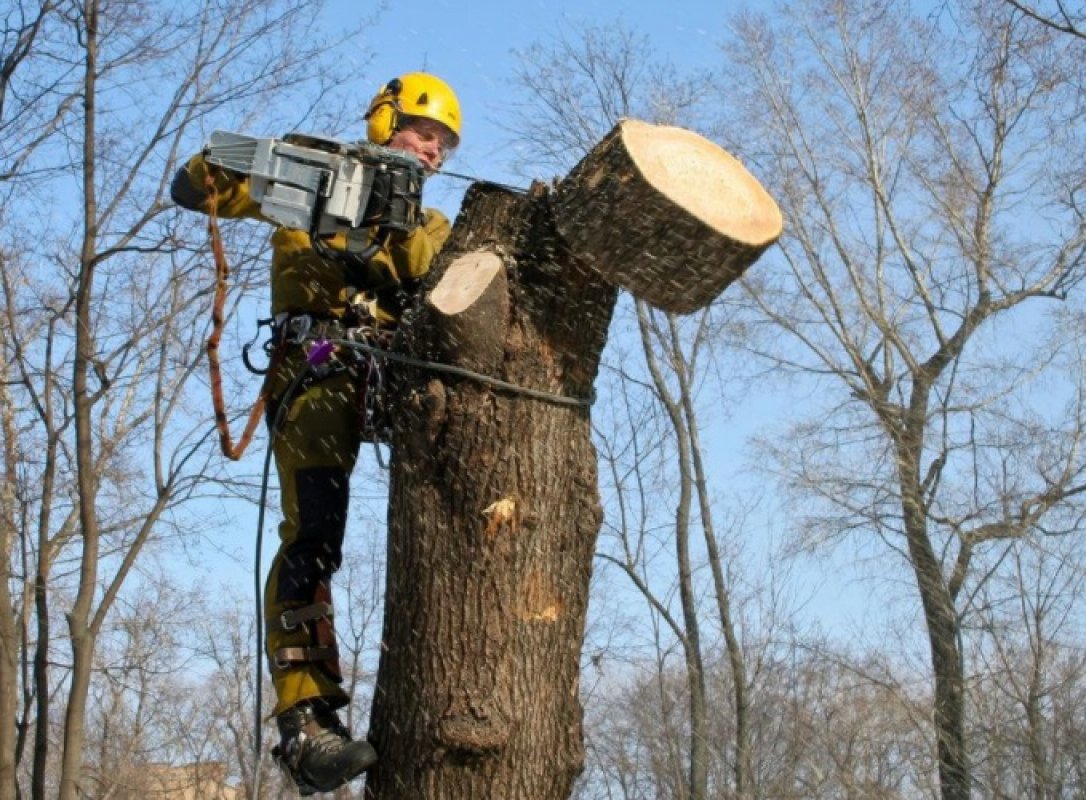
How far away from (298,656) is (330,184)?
48.8 inches

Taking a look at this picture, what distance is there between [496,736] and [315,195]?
152 centimetres

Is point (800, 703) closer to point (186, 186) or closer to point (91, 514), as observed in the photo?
point (91, 514)

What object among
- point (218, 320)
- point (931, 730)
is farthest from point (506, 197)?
point (931, 730)

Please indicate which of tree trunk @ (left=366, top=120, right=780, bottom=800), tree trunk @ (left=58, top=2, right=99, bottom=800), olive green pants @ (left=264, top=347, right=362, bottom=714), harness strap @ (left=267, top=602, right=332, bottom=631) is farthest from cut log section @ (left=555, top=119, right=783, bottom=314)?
tree trunk @ (left=58, top=2, right=99, bottom=800)

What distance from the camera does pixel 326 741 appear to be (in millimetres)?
3049

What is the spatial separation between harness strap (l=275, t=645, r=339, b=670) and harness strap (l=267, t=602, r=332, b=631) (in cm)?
7

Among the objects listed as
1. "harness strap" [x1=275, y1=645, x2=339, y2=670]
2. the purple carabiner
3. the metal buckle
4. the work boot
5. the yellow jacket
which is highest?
the yellow jacket

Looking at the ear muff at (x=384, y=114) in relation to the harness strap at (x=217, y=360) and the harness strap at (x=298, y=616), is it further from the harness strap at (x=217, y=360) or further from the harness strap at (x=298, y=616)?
the harness strap at (x=298, y=616)

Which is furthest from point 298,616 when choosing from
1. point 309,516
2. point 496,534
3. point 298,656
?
point 496,534

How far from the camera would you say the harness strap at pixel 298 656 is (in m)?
3.21

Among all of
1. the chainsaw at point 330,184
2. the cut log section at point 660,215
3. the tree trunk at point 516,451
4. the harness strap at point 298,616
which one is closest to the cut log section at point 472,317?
the tree trunk at point 516,451

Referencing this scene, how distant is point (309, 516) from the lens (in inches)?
136

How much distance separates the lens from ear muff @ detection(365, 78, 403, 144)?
12.9 feet

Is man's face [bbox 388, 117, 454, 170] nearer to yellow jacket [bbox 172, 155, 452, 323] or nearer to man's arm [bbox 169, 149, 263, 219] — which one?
yellow jacket [bbox 172, 155, 452, 323]
